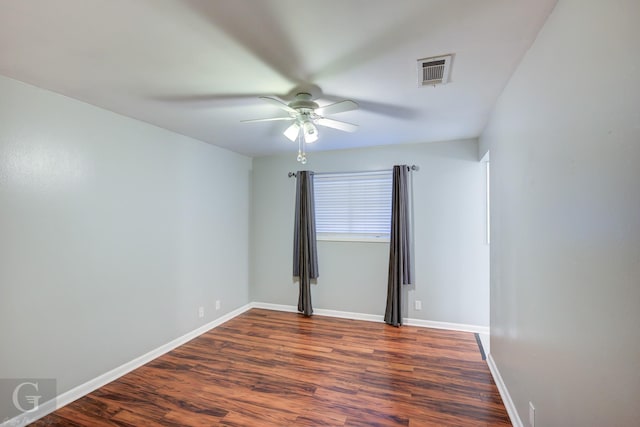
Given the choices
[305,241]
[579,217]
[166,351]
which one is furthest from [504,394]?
[166,351]

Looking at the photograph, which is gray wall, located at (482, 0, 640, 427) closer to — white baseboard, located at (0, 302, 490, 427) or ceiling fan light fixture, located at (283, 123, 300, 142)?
white baseboard, located at (0, 302, 490, 427)

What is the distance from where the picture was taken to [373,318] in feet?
13.4

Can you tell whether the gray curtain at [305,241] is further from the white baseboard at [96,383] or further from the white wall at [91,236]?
the white baseboard at [96,383]

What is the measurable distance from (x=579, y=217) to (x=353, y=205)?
320 centimetres

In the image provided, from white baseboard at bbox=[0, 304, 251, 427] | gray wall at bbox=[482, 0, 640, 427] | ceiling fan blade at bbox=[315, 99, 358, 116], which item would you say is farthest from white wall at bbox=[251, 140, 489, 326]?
ceiling fan blade at bbox=[315, 99, 358, 116]

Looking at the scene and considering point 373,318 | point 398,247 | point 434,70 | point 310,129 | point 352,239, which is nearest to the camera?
point 434,70

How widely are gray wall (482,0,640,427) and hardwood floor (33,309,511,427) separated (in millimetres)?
678

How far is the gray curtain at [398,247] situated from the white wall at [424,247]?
149 millimetres

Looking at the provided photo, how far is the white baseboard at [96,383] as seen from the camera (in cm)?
205

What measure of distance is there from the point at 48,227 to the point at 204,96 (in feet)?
5.06

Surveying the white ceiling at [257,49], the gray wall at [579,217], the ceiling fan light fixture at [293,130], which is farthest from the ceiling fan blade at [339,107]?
the gray wall at [579,217]

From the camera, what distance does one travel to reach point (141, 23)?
1437mm

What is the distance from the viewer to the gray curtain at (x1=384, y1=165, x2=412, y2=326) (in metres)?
3.84

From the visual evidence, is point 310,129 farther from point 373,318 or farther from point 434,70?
point 373,318
